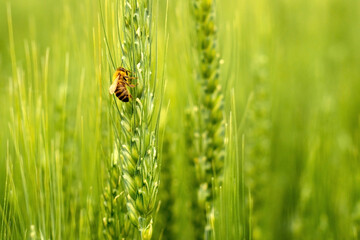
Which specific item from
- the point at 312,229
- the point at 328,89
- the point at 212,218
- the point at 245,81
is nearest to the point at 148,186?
the point at 212,218

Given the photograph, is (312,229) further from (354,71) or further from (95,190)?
(354,71)

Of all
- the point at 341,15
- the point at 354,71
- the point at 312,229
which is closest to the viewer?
the point at 312,229

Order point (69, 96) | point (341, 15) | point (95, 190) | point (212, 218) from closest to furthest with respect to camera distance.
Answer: point (212, 218) < point (95, 190) < point (69, 96) < point (341, 15)

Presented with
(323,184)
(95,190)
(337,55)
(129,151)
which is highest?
(337,55)

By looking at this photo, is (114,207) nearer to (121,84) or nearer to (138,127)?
(138,127)

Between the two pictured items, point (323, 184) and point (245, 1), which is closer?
point (323, 184)

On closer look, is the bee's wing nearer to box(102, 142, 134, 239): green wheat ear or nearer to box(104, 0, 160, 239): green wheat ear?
box(104, 0, 160, 239): green wheat ear
